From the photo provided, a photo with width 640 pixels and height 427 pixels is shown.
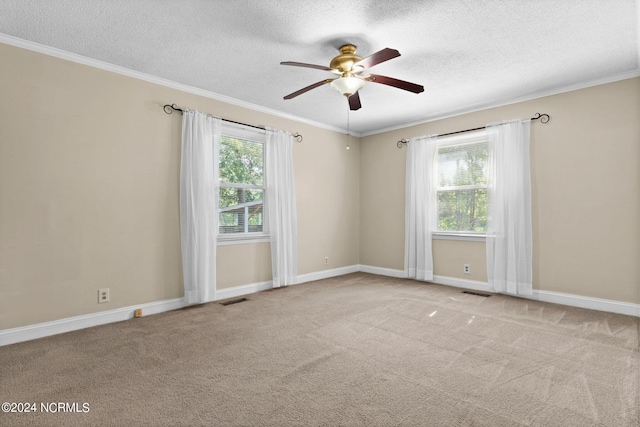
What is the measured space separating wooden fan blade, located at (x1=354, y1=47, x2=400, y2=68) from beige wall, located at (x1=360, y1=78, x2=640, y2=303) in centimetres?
274

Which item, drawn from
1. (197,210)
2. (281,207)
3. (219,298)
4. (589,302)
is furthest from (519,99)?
(219,298)

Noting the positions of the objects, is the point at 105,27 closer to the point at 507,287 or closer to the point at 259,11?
the point at 259,11

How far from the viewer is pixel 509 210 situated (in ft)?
13.6

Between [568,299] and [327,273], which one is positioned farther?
[327,273]

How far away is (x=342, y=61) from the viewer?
2.80 metres

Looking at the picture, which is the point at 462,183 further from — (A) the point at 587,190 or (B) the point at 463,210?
(A) the point at 587,190

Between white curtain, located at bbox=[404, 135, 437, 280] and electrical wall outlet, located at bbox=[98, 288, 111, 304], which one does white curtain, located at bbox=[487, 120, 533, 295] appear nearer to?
white curtain, located at bbox=[404, 135, 437, 280]

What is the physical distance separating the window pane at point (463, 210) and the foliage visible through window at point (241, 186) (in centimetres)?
277

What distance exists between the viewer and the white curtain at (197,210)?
12.1 feet

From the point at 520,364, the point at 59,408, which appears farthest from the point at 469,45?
the point at 59,408

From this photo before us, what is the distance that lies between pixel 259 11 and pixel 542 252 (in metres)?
4.08

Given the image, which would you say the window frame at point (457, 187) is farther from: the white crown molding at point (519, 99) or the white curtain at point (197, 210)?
the white curtain at point (197, 210)

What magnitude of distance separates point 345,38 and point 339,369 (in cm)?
264

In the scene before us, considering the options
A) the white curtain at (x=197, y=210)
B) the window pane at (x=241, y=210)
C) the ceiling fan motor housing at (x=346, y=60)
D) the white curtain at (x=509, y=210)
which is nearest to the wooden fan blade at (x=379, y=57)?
the ceiling fan motor housing at (x=346, y=60)
